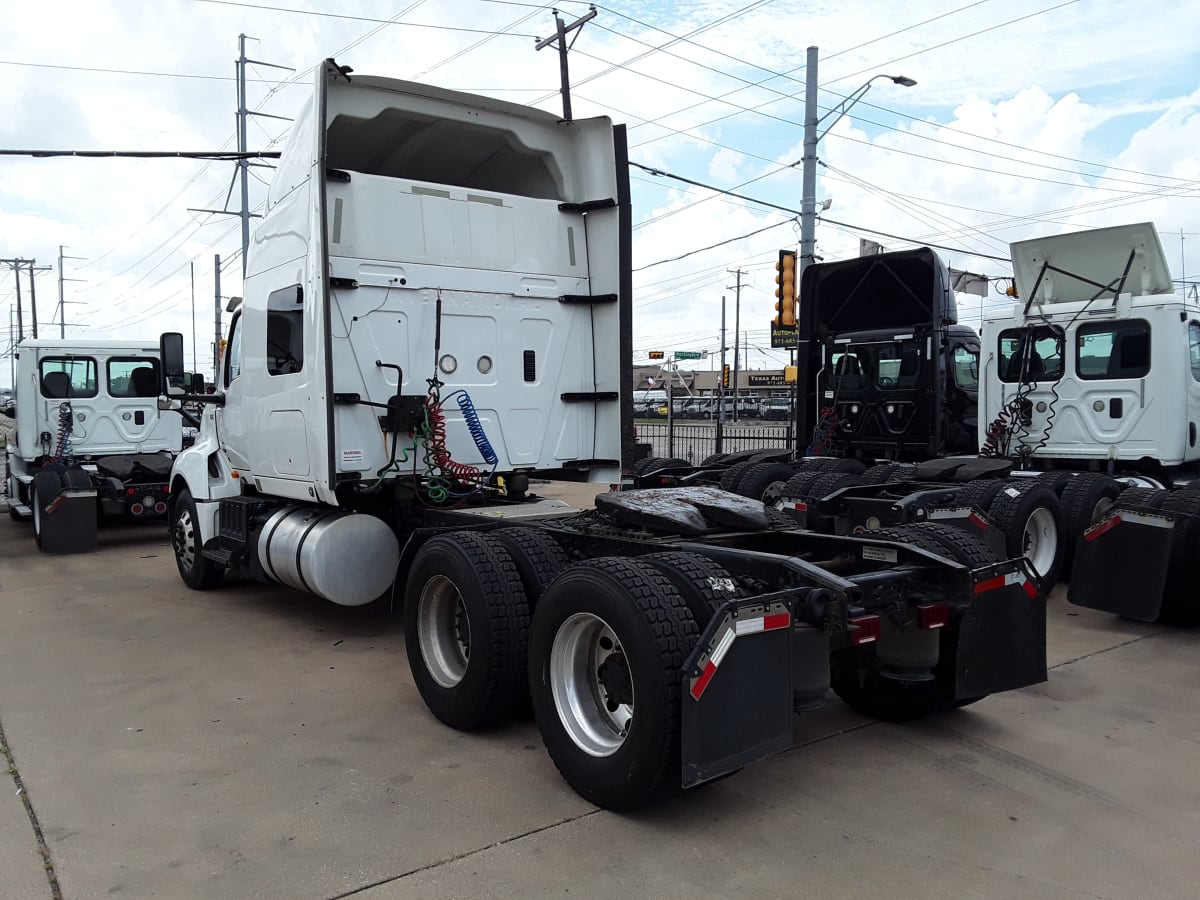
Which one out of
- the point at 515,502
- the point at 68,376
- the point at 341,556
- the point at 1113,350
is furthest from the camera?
the point at 68,376

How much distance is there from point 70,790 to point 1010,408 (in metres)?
8.56

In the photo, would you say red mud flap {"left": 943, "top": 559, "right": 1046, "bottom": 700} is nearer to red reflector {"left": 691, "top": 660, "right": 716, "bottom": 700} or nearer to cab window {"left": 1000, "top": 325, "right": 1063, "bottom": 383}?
red reflector {"left": 691, "top": 660, "right": 716, "bottom": 700}

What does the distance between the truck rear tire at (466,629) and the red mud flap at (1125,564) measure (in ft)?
14.9

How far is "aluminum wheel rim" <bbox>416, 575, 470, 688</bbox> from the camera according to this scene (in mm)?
5031

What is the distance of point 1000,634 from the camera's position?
13.7 ft

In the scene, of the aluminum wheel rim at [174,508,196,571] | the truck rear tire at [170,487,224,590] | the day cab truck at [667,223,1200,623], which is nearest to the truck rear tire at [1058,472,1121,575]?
the day cab truck at [667,223,1200,623]

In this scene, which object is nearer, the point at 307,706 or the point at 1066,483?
the point at 307,706

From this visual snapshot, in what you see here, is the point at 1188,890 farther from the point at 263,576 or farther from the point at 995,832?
the point at 263,576

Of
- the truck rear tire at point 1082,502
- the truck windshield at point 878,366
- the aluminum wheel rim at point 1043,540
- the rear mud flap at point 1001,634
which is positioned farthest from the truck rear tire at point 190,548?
the truck rear tire at point 1082,502

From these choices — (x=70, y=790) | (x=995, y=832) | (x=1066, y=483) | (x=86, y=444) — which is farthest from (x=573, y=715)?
(x=86, y=444)

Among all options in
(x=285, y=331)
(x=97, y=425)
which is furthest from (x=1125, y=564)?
(x=97, y=425)

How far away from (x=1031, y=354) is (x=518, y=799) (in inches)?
293

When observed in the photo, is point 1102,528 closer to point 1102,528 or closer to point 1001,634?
point 1102,528

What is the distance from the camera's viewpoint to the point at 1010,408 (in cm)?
931
